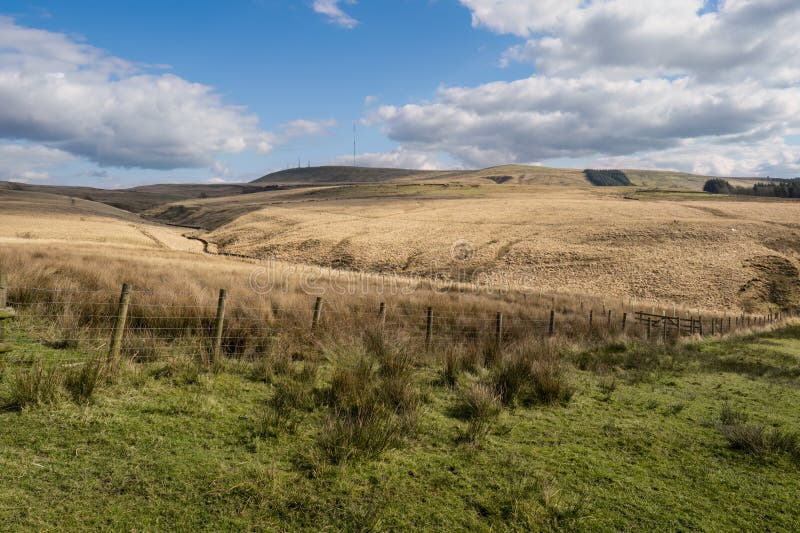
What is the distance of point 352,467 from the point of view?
571cm

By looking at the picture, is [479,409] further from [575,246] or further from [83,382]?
[575,246]

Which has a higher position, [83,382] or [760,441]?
[83,382]

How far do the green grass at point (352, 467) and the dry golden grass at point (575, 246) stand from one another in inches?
1275

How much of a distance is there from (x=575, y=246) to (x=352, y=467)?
50812mm

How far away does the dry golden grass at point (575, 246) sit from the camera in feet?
139

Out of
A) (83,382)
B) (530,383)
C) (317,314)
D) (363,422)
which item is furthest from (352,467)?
(317,314)

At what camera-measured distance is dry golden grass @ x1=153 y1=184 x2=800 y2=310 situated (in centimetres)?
4228

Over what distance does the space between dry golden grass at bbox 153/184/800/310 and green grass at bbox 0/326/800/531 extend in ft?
106

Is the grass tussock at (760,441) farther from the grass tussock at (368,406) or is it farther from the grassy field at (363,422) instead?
the grass tussock at (368,406)

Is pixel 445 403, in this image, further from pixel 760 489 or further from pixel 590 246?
pixel 590 246

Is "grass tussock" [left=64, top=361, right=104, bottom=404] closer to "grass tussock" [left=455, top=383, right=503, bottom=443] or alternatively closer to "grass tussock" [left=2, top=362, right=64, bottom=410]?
"grass tussock" [left=2, top=362, right=64, bottom=410]

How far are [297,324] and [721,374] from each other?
1107 cm

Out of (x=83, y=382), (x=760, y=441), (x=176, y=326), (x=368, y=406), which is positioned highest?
(x=83, y=382)

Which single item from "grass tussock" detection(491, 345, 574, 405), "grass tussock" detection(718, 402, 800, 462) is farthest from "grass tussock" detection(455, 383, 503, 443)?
"grass tussock" detection(718, 402, 800, 462)
